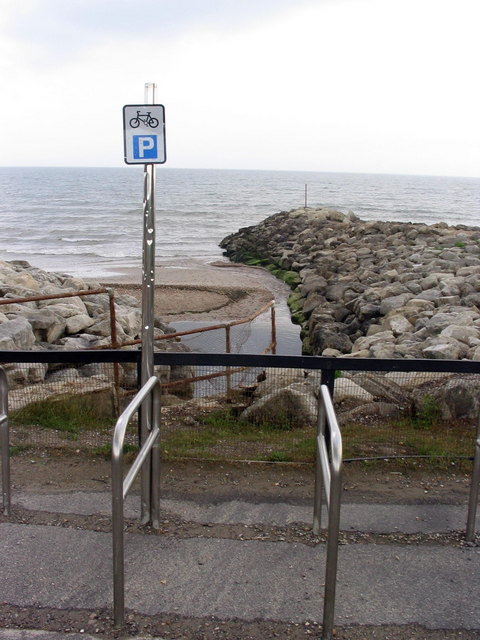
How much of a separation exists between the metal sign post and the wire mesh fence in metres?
0.86

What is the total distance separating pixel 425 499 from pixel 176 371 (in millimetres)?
3997

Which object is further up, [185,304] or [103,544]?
[103,544]

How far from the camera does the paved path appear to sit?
11.2 ft

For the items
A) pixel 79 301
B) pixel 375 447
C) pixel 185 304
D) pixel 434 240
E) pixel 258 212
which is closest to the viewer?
pixel 375 447

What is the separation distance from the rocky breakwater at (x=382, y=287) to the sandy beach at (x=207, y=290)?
3.41 ft

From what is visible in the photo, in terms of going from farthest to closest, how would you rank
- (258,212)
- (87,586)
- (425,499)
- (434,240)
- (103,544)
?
(258,212) → (434,240) → (425,499) → (103,544) → (87,586)

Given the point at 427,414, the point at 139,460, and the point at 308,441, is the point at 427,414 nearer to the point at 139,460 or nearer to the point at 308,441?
the point at 308,441

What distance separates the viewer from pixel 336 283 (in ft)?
69.2

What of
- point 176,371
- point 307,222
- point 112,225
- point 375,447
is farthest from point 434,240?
point 112,225

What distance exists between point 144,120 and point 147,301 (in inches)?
41.8

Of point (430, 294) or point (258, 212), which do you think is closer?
point (430, 294)

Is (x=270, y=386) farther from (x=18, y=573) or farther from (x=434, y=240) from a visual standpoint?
(x=434, y=240)

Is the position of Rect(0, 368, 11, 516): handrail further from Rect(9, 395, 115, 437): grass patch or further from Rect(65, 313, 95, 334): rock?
Rect(65, 313, 95, 334): rock

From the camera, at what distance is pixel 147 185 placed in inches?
159
